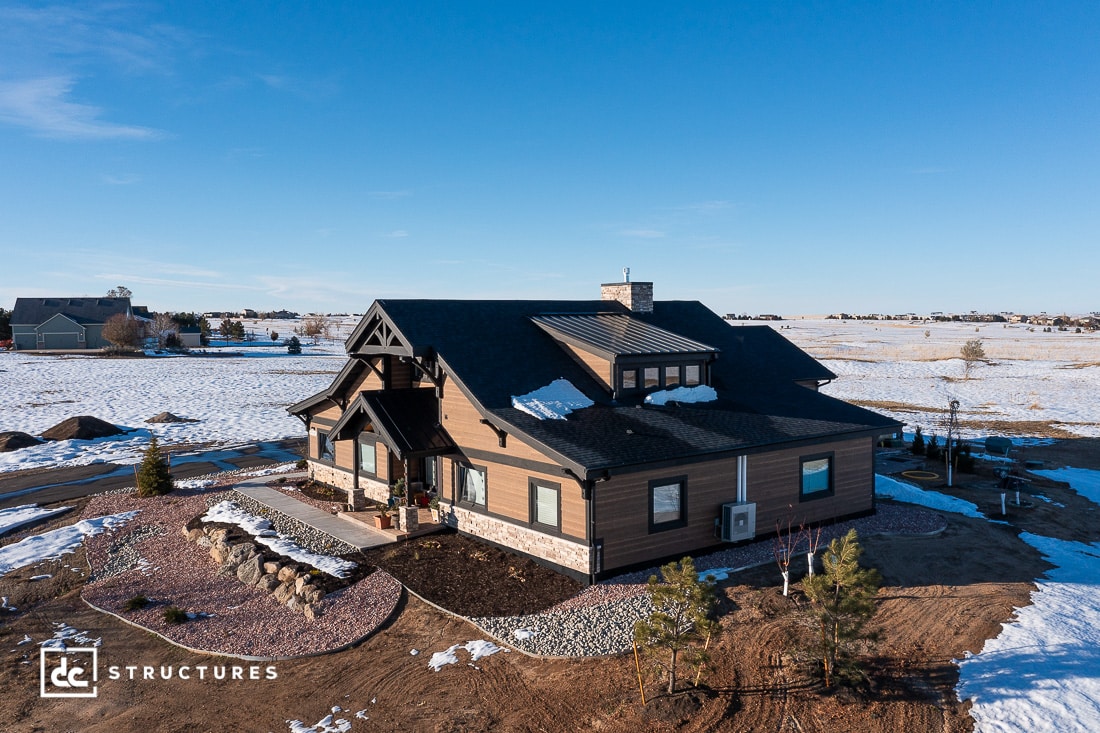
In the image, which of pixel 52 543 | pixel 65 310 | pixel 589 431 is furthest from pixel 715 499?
pixel 65 310

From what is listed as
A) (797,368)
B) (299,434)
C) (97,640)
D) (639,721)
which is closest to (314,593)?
(97,640)

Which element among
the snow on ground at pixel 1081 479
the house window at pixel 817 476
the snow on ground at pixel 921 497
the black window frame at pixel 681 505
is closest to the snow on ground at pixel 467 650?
the black window frame at pixel 681 505

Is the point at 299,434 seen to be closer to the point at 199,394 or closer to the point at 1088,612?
the point at 199,394

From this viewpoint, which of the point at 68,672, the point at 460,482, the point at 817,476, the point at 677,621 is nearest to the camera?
the point at 677,621

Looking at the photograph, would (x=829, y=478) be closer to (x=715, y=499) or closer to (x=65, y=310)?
(x=715, y=499)

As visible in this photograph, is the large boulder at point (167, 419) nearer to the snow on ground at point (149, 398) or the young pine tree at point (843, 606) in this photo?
the snow on ground at point (149, 398)

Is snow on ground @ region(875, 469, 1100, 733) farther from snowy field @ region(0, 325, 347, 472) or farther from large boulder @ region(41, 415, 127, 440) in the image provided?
large boulder @ region(41, 415, 127, 440)
